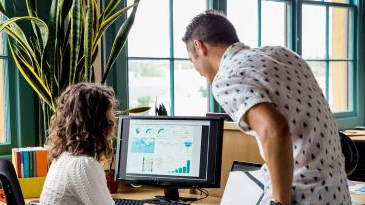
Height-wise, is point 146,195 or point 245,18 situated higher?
point 245,18

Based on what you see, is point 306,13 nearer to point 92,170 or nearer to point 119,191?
point 119,191

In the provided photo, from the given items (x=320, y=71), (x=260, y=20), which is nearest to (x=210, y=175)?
(x=260, y=20)

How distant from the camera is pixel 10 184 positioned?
187 centimetres

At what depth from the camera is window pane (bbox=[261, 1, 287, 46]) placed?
4.26m

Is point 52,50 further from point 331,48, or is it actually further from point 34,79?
point 331,48

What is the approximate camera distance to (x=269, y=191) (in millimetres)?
1564

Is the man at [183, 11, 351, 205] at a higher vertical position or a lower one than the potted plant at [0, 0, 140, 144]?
lower

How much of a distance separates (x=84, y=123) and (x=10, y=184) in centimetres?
35

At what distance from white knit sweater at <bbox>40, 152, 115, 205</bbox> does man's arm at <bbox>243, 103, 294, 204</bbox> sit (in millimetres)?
778

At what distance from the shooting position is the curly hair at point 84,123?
2.03 metres

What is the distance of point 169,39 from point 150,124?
1172mm

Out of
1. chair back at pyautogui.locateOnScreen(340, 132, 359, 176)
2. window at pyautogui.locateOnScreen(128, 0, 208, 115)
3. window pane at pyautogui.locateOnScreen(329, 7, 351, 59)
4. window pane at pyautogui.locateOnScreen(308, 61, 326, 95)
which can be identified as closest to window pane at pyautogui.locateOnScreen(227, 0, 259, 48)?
window at pyautogui.locateOnScreen(128, 0, 208, 115)

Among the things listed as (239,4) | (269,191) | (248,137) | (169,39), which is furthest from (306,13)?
(269,191)

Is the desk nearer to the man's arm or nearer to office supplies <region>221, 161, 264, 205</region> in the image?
office supplies <region>221, 161, 264, 205</region>
